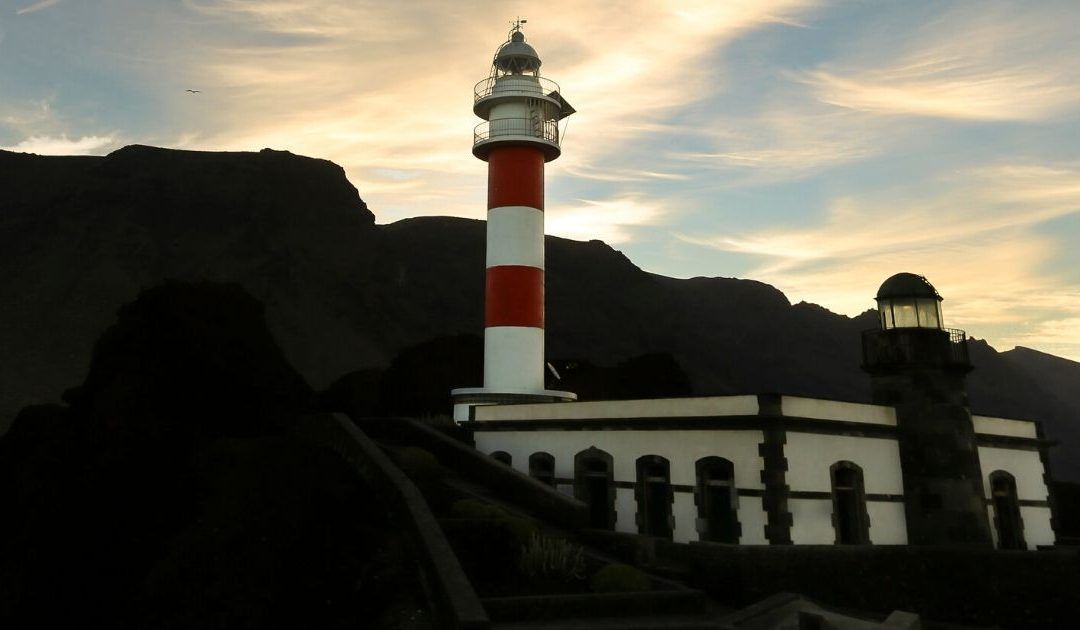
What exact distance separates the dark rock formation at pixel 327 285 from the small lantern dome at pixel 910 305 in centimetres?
7602

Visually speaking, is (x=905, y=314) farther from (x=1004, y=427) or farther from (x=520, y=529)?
(x=520, y=529)

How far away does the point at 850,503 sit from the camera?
1872cm

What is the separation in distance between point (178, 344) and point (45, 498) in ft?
44.5

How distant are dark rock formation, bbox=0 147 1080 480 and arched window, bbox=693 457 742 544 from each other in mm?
78178

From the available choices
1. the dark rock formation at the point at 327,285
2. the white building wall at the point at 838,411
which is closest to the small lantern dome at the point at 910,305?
the white building wall at the point at 838,411

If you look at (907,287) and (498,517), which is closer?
(498,517)

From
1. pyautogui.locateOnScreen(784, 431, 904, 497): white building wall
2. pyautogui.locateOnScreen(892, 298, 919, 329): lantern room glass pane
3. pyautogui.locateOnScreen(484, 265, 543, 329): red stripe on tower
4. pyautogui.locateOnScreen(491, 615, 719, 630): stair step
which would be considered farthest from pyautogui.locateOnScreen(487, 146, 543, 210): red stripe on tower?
pyautogui.locateOnScreen(491, 615, 719, 630): stair step

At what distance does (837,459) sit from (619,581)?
9225 mm

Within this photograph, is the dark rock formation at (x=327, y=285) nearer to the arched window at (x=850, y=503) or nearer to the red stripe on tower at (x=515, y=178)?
the red stripe on tower at (x=515, y=178)

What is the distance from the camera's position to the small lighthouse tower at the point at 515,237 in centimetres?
2644

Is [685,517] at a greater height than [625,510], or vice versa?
[625,510]

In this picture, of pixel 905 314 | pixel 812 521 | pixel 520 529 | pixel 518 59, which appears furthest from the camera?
pixel 518 59

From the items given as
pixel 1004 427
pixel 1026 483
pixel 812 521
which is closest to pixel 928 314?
pixel 1004 427

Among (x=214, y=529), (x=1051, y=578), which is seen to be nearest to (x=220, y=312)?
(x=214, y=529)
